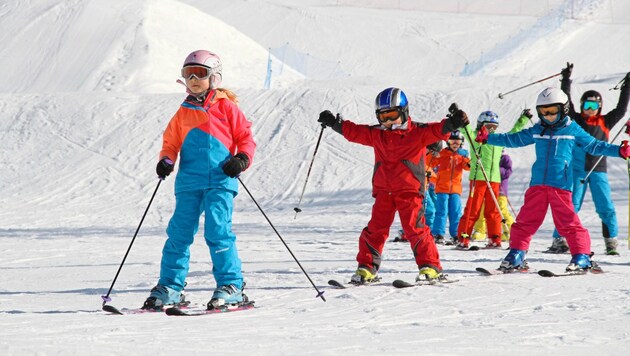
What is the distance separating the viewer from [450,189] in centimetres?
1161

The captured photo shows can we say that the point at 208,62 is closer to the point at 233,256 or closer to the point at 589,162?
the point at 233,256

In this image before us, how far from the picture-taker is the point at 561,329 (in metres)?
4.33

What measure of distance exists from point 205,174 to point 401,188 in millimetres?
→ 1733

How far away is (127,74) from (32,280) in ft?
94.2

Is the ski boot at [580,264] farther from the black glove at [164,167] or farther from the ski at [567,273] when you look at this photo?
the black glove at [164,167]

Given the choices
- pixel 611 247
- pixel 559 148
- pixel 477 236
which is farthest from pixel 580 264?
pixel 477 236

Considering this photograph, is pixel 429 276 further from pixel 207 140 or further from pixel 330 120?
pixel 207 140

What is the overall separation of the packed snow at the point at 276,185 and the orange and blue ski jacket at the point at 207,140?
0.92 m

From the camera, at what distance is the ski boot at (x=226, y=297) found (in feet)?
17.2

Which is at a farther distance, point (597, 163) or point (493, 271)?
point (597, 163)

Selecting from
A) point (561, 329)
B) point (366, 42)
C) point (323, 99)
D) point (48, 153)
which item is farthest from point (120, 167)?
point (366, 42)

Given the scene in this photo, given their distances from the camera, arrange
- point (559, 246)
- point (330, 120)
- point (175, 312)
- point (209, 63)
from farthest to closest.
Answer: point (559, 246)
point (330, 120)
point (209, 63)
point (175, 312)

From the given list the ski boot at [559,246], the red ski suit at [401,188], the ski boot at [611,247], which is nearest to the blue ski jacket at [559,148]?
the red ski suit at [401,188]

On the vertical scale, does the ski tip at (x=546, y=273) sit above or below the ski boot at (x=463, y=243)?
below
